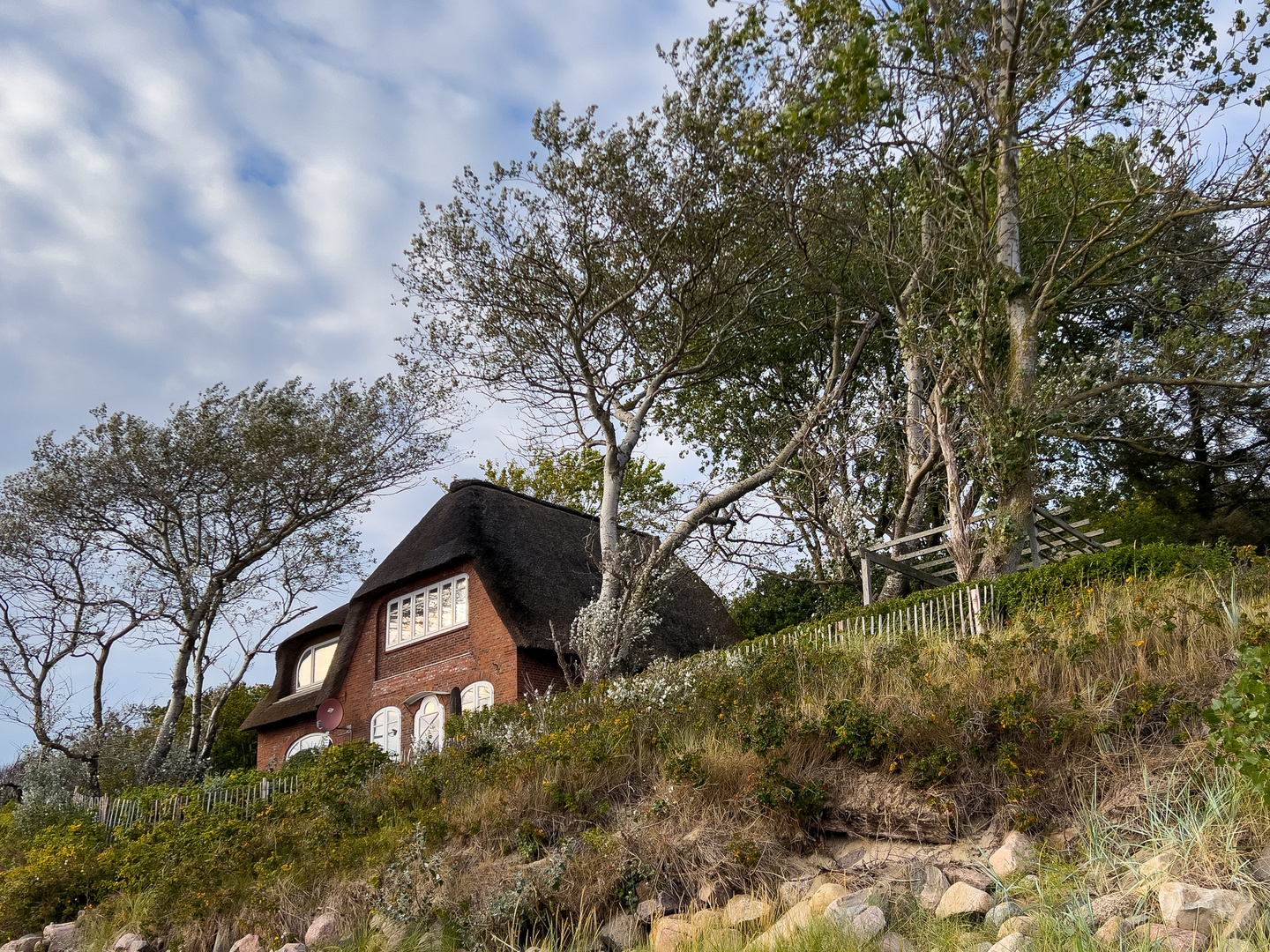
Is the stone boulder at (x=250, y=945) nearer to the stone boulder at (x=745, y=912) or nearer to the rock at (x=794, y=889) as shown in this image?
the stone boulder at (x=745, y=912)

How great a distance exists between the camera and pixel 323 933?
8.35 metres

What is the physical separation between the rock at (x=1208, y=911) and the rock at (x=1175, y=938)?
0.06 meters

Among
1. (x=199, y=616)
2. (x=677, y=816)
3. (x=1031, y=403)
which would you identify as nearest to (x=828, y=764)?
(x=677, y=816)

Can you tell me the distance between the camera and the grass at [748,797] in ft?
21.7

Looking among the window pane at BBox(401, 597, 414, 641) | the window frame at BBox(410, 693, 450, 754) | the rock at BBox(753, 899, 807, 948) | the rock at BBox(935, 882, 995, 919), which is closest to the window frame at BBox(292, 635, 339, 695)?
the window pane at BBox(401, 597, 414, 641)

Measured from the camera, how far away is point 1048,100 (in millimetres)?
15094

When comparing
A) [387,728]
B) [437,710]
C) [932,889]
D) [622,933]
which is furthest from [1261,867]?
[387,728]

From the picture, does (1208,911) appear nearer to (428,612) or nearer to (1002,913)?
(1002,913)

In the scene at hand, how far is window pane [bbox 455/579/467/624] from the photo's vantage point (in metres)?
20.3

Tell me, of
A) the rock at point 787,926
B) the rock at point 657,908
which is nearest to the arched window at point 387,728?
Result: the rock at point 657,908

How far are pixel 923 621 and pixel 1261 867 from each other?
681 cm

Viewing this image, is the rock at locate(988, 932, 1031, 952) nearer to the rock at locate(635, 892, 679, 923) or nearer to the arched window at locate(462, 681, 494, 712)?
the rock at locate(635, 892, 679, 923)

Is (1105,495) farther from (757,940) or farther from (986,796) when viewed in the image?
(757,940)

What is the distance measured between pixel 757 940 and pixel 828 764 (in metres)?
2.31
